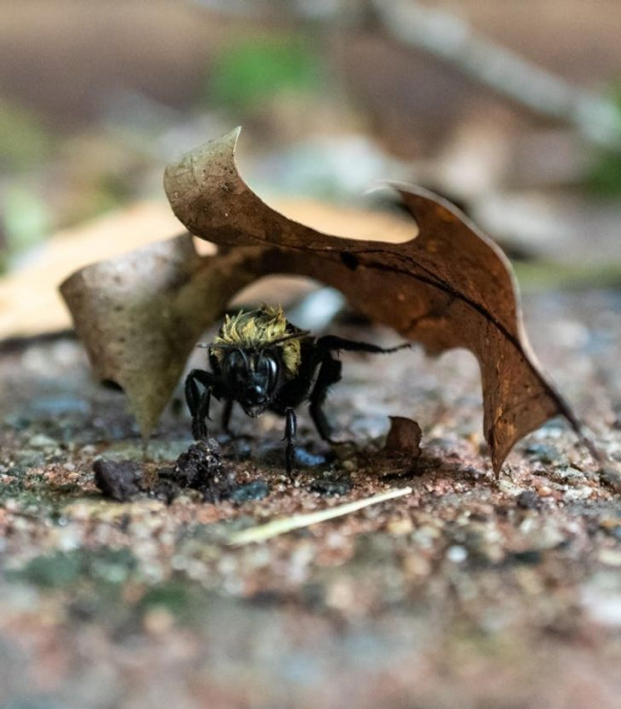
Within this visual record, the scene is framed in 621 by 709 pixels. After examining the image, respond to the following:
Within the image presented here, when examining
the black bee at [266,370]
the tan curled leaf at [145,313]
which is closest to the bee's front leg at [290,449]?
the black bee at [266,370]

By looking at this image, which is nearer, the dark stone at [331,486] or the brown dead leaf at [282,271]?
the brown dead leaf at [282,271]

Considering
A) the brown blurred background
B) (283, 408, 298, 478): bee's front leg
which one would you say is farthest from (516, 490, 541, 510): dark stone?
the brown blurred background

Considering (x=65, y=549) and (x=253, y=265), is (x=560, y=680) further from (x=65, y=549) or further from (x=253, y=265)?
(x=253, y=265)

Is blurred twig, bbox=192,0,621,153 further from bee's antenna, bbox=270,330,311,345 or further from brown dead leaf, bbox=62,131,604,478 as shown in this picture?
bee's antenna, bbox=270,330,311,345

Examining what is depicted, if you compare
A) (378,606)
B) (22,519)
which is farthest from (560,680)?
(22,519)

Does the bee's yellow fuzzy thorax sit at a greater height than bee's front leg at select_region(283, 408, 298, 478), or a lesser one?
greater

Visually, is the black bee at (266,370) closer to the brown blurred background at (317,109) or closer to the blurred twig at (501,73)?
the brown blurred background at (317,109)
